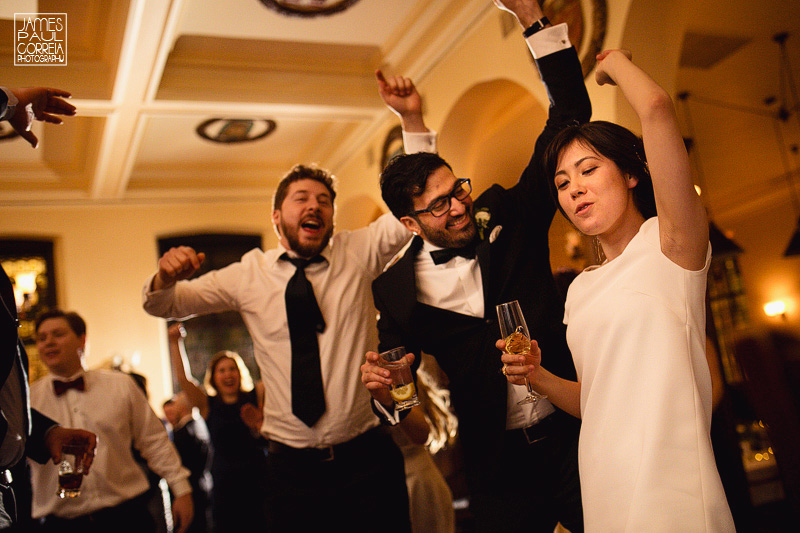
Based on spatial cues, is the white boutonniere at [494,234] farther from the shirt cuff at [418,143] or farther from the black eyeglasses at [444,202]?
the shirt cuff at [418,143]

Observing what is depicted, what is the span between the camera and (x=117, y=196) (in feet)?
17.0

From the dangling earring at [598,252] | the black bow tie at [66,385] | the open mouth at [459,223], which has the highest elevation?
the open mouth at [459,223]

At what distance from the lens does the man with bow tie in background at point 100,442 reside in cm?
275

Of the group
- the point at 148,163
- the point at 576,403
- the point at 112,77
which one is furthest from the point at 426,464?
the point at 148,163

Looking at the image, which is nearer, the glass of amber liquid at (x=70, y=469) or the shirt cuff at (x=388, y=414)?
the shirt cuff at (x=388, y=414)

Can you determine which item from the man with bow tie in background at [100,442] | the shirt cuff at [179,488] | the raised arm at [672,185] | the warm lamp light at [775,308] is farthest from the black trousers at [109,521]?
the warm lamp light at [775,308]

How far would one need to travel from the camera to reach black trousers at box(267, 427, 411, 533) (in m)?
2.28

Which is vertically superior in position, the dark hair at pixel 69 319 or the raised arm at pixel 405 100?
the raised arm at pixel 405 100

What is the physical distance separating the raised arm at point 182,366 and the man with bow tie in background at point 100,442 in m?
0.21

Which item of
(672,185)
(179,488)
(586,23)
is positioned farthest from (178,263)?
(586,23)

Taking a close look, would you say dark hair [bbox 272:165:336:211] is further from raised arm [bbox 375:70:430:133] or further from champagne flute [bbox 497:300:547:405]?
champagne flute [bbox 497:300:547:405]

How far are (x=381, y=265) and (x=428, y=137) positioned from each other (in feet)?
1.82

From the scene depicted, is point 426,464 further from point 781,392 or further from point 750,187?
point 750,187

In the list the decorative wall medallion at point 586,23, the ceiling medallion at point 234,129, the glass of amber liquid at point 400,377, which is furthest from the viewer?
the ceiling medallion at point 234,129
